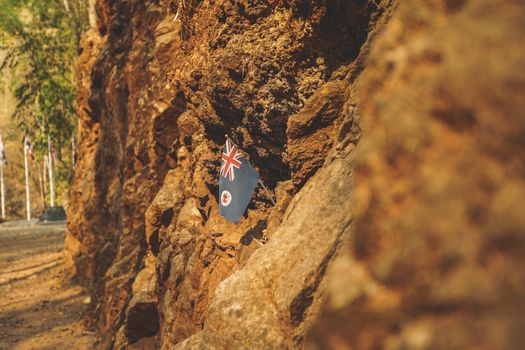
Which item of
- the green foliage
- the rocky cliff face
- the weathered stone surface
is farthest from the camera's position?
the green foliage

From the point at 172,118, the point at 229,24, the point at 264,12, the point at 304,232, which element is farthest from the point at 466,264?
the point at 172,118

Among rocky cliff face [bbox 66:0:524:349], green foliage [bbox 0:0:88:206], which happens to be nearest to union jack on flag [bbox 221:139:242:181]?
rocky cliff face [bbox 66:0:524:349]

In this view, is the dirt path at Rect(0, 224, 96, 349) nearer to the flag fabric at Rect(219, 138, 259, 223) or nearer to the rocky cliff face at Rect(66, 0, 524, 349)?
the rocky cliff face at Rect(66, 0, 524, 349)

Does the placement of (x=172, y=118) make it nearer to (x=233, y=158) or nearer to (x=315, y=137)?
(x=233, y=158)

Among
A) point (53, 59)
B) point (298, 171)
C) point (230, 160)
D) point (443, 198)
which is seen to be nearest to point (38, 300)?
point (230, 160)

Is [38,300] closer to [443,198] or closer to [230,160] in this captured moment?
[230,160]
